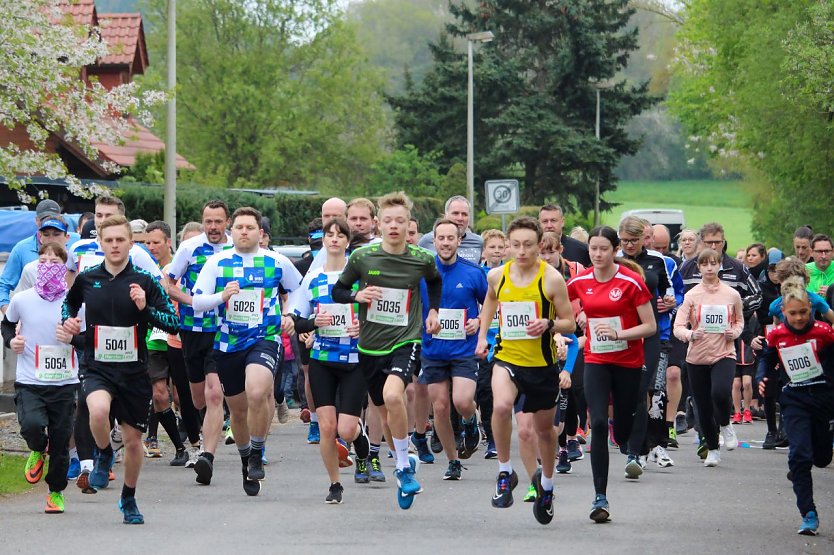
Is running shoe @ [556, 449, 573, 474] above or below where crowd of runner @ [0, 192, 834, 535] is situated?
below

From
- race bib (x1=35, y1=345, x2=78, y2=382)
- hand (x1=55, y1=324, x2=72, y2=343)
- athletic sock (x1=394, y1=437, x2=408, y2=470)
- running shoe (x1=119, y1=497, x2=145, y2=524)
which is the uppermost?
hand (x1=55, y1=324, x2=72, y2=343)

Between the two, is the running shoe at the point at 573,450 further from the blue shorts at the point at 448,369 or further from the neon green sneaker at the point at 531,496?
the neon green sneaker at the point at 531,496

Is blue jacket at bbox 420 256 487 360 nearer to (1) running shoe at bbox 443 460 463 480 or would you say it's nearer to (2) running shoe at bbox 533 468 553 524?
(1) running shoe at bbox 443 460 463 480

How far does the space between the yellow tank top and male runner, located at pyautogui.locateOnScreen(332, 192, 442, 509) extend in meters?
0.53

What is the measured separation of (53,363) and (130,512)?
4.58 ft

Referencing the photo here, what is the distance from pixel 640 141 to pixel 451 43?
895 cm

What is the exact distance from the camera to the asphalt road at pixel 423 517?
9.02 meters

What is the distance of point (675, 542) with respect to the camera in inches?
363

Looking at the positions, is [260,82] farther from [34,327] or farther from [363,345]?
[363,345]

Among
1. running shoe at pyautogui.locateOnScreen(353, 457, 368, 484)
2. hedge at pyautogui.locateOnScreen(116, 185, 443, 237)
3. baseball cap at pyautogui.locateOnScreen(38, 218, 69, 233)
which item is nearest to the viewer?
baseball cap at pyautogui.locateOnScreen(38, 218, 69, 233)

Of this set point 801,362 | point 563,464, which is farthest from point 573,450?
→ point 801,362

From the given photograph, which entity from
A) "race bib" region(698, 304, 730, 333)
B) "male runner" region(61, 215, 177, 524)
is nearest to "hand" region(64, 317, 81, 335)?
"male runner" region(61, 215, 177, 524)

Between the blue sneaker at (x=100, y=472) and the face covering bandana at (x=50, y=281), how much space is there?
1.31 metres

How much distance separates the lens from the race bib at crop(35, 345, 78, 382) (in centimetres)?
1062
